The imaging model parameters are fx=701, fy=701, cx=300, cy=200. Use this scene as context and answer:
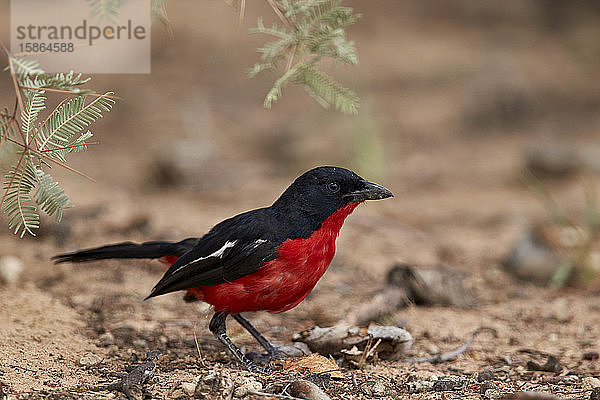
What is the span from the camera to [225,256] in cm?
357

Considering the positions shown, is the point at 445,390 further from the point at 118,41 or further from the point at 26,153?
the point at 118,41

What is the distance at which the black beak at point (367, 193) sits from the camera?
11.7 feet

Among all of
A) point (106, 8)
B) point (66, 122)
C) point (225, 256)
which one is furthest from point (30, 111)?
point (225, 256)

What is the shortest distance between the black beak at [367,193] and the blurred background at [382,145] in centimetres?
111

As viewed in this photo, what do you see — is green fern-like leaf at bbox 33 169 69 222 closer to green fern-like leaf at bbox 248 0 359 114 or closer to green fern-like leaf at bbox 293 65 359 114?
green fern-like leaf at bbox 248 0 359 114

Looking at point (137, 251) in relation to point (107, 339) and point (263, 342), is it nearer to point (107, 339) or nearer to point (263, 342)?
point (107, 339)

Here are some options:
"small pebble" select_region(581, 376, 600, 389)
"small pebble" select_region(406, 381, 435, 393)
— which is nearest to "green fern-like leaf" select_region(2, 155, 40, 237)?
"small pebble" select_region(406, 381, 435, 393)

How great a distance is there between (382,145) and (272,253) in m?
4.46

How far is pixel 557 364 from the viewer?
3572mm

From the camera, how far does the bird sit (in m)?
3.46

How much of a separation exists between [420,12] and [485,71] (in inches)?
121

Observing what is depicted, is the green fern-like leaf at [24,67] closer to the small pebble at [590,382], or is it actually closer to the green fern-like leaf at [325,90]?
the green fern-like leaf at [325,90]

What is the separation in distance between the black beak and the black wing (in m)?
0.46

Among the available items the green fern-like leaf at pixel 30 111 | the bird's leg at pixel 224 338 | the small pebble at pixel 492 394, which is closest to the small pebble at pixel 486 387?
the small pebble at pixel 492 394
